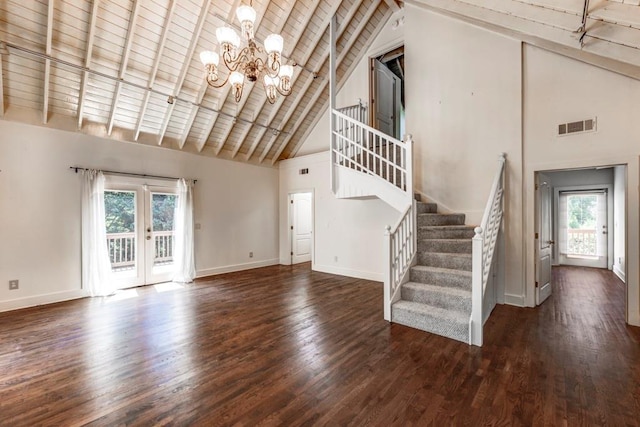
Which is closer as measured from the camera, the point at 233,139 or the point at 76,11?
the point at 76,11

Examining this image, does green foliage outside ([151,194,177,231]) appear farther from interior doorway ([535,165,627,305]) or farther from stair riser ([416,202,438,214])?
interior doorway ([535,165,627,305])

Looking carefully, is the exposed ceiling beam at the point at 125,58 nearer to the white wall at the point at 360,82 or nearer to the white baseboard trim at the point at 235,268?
the white baseboard trim at the point at 235,268

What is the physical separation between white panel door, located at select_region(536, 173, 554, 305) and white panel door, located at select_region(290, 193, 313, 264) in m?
5.13

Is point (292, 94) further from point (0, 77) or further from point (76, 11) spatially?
point (0, 77)

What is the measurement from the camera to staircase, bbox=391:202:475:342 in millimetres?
3256

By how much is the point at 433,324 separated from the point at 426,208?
2079 mm

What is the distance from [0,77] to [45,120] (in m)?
0.80

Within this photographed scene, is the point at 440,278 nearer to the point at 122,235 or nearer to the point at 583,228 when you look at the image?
the point at 122,235

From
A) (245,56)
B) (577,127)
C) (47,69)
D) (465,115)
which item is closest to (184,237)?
(47,69)

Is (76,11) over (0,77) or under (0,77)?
over

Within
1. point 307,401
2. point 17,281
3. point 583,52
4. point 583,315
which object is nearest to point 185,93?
point 17,281

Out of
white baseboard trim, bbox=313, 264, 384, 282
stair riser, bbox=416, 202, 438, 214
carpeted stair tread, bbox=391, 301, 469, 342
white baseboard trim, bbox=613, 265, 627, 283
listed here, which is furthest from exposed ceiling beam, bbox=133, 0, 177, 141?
white baseboard trim, bbox=613, 265, 627, 283

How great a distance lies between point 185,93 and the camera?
5309 mm

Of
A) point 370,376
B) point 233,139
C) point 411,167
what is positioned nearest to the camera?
point 370,376
